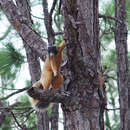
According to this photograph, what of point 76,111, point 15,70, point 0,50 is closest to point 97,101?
point 76,111

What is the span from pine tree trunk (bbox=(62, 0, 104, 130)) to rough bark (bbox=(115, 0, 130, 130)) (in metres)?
0.52

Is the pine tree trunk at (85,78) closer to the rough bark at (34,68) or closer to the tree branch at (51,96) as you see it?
the tree branch at (51,96)

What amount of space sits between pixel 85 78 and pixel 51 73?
646 mm

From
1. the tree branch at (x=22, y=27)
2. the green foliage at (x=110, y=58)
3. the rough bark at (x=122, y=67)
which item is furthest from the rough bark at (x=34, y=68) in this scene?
the green foliage at (x=110, y=58)

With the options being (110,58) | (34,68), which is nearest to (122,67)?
(34,68)

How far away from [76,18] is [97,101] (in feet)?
2.02

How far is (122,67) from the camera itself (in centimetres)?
261

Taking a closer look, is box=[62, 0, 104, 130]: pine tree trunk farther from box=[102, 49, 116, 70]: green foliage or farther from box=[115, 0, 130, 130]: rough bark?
box=[102, 49, 116, 70]: green foliage

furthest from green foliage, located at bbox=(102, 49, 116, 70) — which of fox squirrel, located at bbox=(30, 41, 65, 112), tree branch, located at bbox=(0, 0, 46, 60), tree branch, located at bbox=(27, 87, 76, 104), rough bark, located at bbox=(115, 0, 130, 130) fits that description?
tree branch, located at bbox=(27, 87, 76, 104)

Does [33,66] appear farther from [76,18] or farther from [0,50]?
[76,18]

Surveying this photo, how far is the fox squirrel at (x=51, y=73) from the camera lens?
2.46 m

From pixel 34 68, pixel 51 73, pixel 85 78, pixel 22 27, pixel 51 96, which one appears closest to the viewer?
pixel 51 96

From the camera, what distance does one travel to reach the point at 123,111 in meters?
2.54

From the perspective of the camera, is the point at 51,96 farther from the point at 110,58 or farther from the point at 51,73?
the point at 110,58
